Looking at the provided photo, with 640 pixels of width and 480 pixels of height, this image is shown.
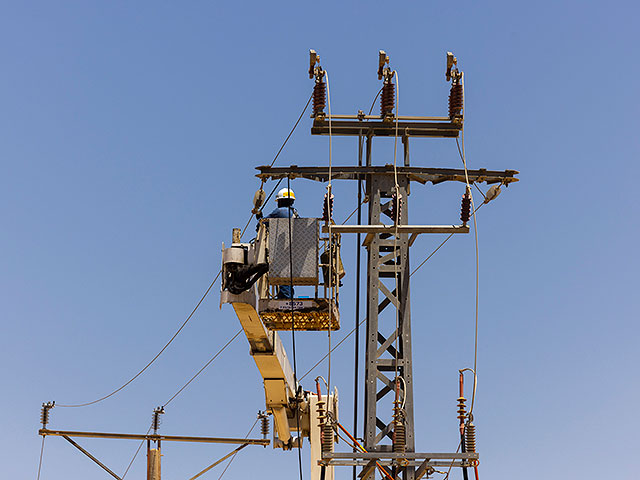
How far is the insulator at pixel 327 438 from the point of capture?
12305 millimetres

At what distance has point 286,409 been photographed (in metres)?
20.4

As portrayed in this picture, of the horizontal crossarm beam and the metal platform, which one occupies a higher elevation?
the horizontal crossarm beam

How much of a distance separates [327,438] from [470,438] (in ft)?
5.31

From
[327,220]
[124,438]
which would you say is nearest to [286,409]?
[327,220]

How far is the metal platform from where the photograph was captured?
1661 centimetres

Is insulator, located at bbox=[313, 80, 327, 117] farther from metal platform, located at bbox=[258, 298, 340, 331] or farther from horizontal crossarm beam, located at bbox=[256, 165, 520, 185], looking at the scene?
metal platform, located at bbox=[258, 298, 340, 331]

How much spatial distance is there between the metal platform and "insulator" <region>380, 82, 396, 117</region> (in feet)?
9.72

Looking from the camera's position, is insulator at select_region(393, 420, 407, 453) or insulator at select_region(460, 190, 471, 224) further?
insulator at select_region(460, 190, 471, 224)

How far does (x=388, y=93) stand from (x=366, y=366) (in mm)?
3880

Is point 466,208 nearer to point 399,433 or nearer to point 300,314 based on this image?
point 399,433

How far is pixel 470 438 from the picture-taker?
1251 centimetres

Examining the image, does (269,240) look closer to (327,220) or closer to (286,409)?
(327,220)

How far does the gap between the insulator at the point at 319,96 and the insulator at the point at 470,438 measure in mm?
5346

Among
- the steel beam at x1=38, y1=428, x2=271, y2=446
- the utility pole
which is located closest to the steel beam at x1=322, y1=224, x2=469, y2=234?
the utility pole
